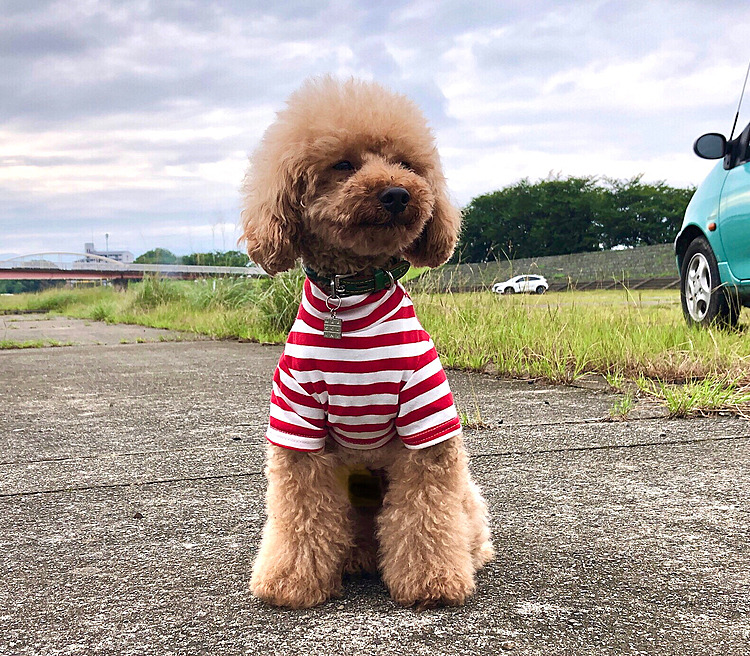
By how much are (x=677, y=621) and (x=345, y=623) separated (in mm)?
808

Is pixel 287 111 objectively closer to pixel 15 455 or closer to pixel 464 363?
pixel 15 455

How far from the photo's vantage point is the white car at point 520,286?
261 inches

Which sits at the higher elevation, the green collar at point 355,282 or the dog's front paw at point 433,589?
the green collar at point 355,282

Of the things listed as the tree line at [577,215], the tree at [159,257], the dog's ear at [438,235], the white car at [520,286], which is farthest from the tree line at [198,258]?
the tree line at [577,215]

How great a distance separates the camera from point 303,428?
6.46 ft

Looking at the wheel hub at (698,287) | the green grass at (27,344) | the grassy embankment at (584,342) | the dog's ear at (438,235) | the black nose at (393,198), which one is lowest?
the green grass at (27,344)

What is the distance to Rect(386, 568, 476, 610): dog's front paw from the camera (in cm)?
187

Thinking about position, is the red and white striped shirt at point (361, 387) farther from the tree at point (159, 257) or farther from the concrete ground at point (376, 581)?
the tree at point (159, 257)

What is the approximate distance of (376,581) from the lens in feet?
6.86

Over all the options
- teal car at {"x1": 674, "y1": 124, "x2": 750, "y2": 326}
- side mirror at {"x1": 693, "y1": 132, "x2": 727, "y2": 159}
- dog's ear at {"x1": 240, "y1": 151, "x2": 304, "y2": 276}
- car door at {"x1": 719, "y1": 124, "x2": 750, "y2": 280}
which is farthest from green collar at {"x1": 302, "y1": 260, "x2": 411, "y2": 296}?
side mirror at {"x1": 693, "y1": 132, "x2": 727, "y2": 159}

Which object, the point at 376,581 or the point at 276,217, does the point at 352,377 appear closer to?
the point at 276,217

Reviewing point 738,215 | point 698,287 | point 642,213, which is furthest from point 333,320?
point 642,213

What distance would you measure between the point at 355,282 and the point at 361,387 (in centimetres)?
30

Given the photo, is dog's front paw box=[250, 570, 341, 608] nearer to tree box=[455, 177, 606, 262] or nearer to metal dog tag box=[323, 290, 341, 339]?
metal dog tag box=[323, 290, 341, 339]
